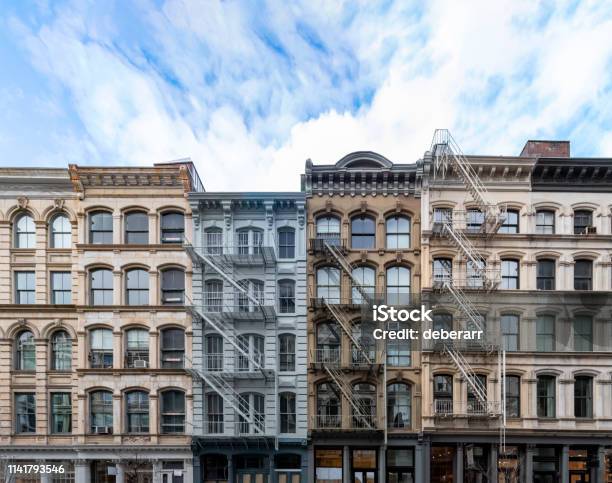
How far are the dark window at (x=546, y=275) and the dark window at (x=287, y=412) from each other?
14.1 m

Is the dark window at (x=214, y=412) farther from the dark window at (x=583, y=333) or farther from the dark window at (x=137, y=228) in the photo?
the dark window at (x=583, y=333)

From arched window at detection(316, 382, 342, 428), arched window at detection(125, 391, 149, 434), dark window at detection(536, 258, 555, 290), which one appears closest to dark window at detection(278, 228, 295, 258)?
arched window at detection(316, 382, 342, 428)

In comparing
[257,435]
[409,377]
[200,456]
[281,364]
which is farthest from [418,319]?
[200,456]

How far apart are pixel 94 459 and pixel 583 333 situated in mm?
25805

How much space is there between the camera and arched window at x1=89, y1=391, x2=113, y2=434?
19.5 m

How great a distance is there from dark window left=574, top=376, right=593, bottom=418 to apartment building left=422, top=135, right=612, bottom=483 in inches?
2.0

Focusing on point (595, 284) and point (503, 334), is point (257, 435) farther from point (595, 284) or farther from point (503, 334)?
point (595, 284)

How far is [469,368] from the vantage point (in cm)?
1906

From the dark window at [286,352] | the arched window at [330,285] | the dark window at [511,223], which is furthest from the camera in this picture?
the arched window at [330,285]

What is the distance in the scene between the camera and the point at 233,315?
19.4 m

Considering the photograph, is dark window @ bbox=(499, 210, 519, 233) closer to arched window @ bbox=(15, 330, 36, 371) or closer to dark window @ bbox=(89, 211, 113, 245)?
dark window @ bbox=(89, 211, 113, 245)

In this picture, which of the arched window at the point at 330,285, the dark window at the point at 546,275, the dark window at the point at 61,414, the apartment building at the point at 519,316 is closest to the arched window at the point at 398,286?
the apartment building at the point at 519,316

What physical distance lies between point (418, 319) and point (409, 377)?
3.00m

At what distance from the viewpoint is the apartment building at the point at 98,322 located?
63.1 feet
